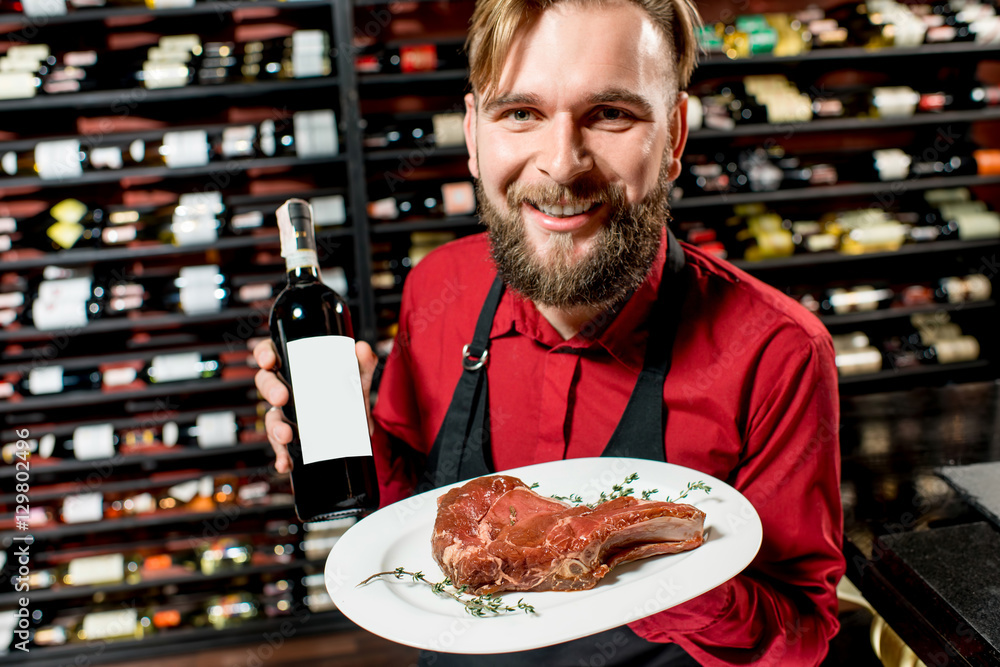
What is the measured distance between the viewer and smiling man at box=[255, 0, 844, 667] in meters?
1.09

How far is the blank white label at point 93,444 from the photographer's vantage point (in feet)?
10.0

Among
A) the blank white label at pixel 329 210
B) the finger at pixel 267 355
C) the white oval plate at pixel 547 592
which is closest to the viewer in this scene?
the white oval plate at pixel 547 592

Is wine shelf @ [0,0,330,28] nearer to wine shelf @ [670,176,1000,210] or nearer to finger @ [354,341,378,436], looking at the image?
wine shelf @ [670,176,1000,210]

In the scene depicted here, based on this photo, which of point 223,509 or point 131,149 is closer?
point 131,149

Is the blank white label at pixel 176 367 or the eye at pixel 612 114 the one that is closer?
the eye at pixel 612 114

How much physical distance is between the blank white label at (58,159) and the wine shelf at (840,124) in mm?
2940

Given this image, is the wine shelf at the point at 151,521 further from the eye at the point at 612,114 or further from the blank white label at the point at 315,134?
the eye at the point at 612,114

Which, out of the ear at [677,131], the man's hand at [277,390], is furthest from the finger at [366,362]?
the ear at [677,131]

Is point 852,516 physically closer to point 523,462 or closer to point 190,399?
point 523,462

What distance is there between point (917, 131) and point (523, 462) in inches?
151

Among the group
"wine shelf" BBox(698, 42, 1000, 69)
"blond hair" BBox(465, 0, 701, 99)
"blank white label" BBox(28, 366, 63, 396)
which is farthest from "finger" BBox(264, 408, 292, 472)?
"wine shelf" BBox(698, 42, 1000, 69)

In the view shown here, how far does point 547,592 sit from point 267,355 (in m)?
0.71

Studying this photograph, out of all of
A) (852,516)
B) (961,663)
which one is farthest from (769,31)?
(961,663)

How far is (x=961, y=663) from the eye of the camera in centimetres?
105
